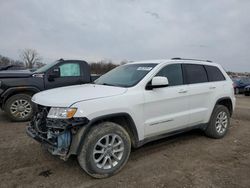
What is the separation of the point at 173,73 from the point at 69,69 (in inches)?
146

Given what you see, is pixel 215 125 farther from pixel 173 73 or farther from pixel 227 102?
pixel 173 73

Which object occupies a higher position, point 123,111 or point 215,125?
point 123,111

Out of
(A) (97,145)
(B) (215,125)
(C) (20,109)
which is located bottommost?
(B) (215,125)

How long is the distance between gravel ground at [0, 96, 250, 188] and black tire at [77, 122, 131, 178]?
0.11 metres

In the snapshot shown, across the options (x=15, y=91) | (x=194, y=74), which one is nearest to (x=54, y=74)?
(x=15, y=91)

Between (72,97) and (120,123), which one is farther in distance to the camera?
(120,123)

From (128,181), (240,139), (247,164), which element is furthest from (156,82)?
(240,139)

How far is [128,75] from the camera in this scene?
13.4 feet

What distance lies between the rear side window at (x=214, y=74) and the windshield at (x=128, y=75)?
64.6 inches

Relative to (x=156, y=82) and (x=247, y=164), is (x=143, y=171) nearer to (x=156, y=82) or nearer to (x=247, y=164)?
(x=156, y=82)

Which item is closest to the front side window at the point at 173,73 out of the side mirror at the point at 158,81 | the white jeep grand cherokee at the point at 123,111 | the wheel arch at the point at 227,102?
the white jeep grand cherokee at the point at 123,111

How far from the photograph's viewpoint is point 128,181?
3.06 m

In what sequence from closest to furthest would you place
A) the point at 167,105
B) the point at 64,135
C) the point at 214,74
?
the point at 64,135 → the point at 167,105 → the point at 214,74

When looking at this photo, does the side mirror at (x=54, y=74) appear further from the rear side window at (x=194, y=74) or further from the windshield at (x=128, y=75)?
the rear side window at (x=194, y=74)
